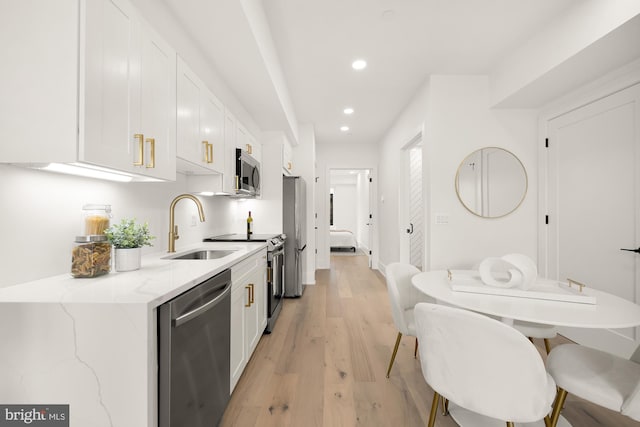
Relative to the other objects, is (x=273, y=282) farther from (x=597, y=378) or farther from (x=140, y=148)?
(x=597, y=378)

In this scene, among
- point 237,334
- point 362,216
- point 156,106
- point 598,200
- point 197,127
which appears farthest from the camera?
point 362,216

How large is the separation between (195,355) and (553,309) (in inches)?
66.6

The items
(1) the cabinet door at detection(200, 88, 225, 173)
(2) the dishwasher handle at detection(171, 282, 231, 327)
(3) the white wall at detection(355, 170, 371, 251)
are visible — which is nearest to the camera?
(2) the dishwasher handle at detection(171, 282, 231, 327)

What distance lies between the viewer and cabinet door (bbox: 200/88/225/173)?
6.62 feet

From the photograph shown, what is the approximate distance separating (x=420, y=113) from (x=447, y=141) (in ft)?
2.01

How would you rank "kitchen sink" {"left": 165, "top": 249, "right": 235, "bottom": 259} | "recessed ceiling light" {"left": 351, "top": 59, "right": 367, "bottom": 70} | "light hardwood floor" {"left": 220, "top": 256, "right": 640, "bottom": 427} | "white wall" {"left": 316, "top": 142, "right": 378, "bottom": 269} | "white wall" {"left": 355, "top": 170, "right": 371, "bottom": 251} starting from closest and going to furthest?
"light hardwood floor" {"left": 220, "top": 256, "right": 640, "bottom": 427}
"kitchen sink" {"left": 165, "top": 249, "right": 235, "bottom": 259}
"recessed ceiling light" {"left": 351, "top": 59, "right": 367, "bottom": 70}
"white wall" {"left": 316, "top": 142, "right": 378, "bottom": 269}
"white wall" {"left": 355, "top": 170, "right": 371, "bottom": 251}

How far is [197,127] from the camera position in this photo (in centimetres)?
191

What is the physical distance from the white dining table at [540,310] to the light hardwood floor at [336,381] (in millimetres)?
307

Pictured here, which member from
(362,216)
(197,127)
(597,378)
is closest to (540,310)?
(597,378)

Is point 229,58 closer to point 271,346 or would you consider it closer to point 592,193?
point 271,346

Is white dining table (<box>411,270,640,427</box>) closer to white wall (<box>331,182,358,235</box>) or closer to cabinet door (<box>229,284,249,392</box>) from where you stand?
cabinet door (<box>229,284,249,392</box>)

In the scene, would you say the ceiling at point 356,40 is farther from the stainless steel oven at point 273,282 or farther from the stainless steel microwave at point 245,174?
the stainless steel oven at point 273,282

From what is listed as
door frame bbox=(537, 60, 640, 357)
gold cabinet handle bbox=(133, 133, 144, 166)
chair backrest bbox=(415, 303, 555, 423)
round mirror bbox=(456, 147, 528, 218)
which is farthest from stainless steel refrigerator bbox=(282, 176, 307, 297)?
door frame bbox=(537, 60, 640, 357)

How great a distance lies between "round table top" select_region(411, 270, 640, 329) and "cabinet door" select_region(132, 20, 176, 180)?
5.41 ft
